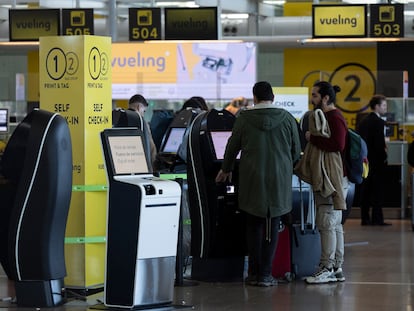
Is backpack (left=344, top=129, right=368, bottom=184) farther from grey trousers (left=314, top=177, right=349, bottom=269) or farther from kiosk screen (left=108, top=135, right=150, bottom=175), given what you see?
kiosk screen (left=108, top=135, right=150, bottom=175)

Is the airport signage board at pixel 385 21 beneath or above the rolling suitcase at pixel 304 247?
above

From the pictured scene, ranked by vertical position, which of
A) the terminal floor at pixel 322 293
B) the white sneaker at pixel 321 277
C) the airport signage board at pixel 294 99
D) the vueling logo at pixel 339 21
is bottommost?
the terminal floor at pixel 322 293

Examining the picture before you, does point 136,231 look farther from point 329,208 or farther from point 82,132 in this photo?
point 329,208

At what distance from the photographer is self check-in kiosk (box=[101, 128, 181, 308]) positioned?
23.8ft

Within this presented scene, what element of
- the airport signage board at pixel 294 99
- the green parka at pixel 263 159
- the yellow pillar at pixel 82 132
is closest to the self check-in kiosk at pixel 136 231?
the yellow pillar at pixel 82 132

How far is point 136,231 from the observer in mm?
7242

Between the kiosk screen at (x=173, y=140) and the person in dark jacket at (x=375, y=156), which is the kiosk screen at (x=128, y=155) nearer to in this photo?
the kiosk screen at (x=173, y=140)

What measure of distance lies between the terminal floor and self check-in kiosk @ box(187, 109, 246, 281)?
205 millimetres

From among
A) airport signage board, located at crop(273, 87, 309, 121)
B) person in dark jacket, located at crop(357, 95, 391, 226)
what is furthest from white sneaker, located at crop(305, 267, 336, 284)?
person in dark jacket, located at crop(357, 95, 391, 226)

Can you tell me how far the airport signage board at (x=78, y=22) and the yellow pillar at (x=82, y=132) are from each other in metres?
9.55

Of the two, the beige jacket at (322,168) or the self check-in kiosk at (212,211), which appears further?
the self check-in kiosk at (212,211)

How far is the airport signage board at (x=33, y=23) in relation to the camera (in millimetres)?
17844

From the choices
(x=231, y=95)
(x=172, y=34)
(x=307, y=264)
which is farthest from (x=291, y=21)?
Result: (x=307, y=264)

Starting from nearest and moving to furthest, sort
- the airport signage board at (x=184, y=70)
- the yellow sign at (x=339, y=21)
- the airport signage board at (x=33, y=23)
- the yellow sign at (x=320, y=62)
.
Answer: the yellow sign at (x=339, y=21) → the airport signage board at (x=33, y=23) → the airport signage board at (x=184, y=70) → the yellow sign at (x=320, y=62)
